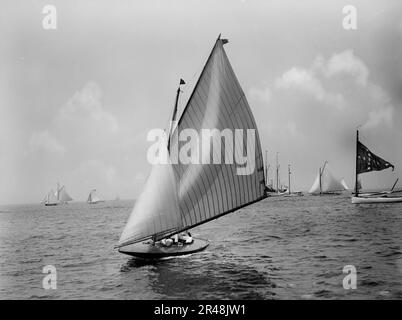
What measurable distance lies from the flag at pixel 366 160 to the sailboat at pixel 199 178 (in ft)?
142

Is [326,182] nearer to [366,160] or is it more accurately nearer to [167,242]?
[366,160]

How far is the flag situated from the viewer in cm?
5916

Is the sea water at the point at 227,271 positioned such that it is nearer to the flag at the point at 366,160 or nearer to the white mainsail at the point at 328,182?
the flag at the point at 366,160

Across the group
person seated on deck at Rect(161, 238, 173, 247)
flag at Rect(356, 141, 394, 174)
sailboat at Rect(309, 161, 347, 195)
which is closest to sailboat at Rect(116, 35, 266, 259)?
person seated on deck at Rect(161, 238, 173, 247)

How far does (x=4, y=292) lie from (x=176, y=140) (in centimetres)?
1292

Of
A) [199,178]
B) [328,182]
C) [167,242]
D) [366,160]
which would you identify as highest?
[366,160]

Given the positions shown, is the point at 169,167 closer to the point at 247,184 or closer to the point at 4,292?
the point at 247,184

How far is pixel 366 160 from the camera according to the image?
200ft

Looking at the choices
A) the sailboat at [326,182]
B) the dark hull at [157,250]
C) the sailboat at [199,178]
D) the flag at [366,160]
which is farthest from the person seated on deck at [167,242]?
the sailboat at [326,182]

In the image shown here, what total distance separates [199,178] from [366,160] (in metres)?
47.2

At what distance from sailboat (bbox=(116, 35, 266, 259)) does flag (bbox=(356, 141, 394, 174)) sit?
4337 centimetres

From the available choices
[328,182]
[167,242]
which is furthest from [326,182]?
[167,242]
